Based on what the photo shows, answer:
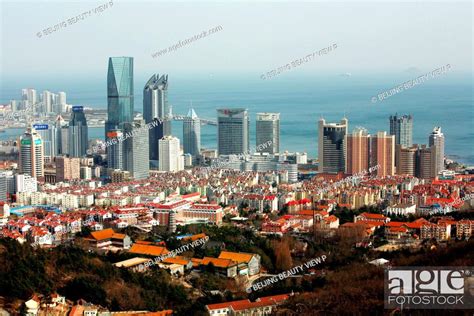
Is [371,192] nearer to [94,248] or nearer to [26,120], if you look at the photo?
[94,248]

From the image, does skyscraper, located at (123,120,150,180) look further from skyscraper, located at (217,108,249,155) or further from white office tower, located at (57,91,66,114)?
white office tower, located at (57,91,66,114)

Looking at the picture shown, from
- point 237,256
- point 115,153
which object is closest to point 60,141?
point 115,153

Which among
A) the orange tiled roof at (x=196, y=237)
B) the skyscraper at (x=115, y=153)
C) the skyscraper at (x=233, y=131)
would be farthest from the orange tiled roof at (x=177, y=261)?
the skyscraper at (x=233, y=131)

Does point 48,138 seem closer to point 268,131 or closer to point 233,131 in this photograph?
point 233,131

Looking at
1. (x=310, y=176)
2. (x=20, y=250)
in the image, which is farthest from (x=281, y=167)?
(x=20, y=250)

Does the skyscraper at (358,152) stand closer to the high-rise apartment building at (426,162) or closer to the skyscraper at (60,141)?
the high-rise apartment building at (426,162)

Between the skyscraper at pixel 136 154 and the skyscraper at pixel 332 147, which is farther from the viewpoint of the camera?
the skyscraper at pixel 136 154
